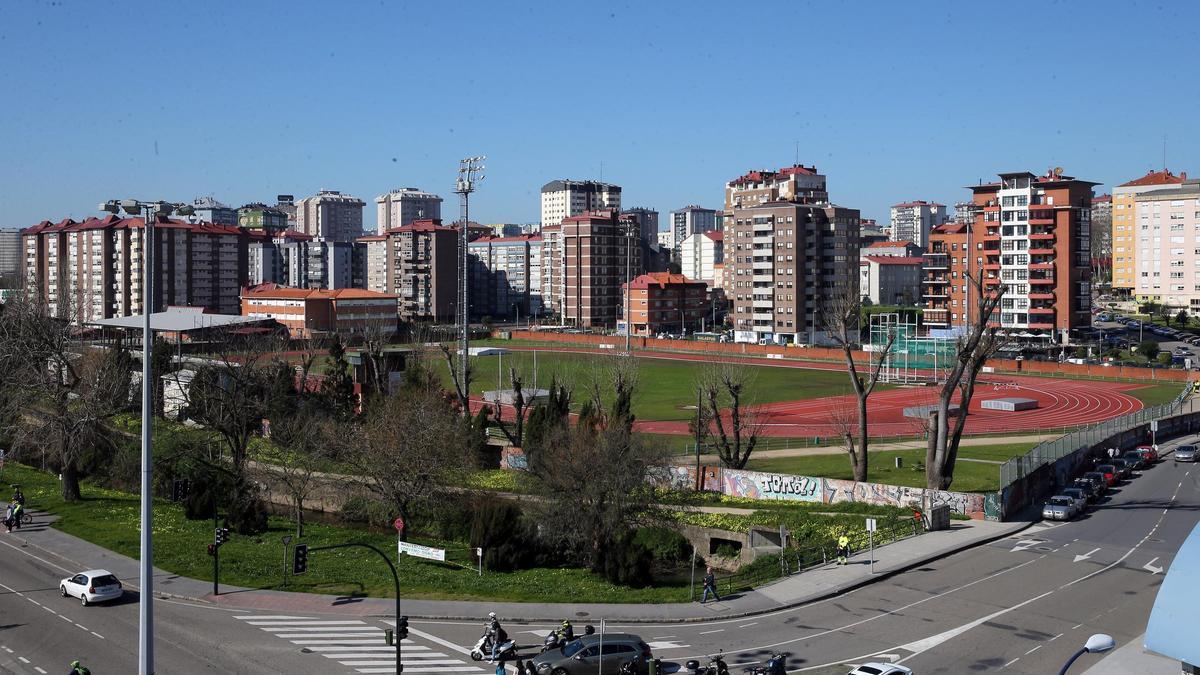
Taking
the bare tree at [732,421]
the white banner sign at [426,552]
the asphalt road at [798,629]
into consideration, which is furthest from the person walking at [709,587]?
the bare tree at [732,421]

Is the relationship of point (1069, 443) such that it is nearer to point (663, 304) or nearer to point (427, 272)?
point (663, 304)

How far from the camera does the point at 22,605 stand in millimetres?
31391

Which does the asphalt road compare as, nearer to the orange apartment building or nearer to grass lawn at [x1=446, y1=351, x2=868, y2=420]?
grass lawn at [x1=446, y1=351, x2=868, y2=420]

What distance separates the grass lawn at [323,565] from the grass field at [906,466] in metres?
16.5

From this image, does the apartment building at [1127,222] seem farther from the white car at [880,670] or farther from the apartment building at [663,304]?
the white car at [880,670]

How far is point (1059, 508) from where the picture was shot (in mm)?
40969

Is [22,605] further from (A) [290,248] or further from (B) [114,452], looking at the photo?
(A) [290,248]

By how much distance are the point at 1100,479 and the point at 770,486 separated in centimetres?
1541

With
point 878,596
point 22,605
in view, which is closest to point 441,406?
point 22,605

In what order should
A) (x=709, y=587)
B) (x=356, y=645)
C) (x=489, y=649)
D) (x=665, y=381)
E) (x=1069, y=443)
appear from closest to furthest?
(x=489, y=649) → (x=356, y=645) → (x=709, y=587) → (x=1069, y=443) → (x=665, y=381)

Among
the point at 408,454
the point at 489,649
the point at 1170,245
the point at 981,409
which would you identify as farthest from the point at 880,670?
the point at 1170,245

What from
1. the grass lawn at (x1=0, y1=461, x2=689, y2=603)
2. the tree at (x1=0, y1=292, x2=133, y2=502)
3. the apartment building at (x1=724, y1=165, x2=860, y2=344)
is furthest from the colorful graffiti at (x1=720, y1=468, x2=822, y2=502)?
the apartment building at (x1=724, y1=165, x2=860, y2=344)

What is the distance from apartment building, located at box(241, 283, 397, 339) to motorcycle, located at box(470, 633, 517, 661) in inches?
4153

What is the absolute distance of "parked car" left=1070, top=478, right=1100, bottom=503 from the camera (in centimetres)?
4466
